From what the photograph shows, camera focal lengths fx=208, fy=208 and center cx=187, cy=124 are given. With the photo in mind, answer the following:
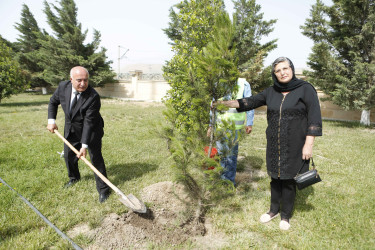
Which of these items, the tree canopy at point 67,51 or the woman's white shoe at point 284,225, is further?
the tree canopy at point 67,51

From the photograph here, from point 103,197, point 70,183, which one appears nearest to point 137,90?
point 70,183

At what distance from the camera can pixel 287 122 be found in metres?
2.58

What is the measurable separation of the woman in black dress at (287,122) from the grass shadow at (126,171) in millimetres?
2757

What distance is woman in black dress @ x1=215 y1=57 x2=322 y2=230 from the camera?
98.2 inches

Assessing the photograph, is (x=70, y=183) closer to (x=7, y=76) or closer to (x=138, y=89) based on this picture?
(x=7, y=76)

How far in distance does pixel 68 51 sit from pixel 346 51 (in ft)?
78.5

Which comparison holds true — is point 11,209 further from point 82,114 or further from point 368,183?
point 368,183

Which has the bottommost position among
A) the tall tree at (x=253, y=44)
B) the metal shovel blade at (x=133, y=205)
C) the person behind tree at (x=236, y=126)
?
the metal shovel blade at (x=133, y=205)

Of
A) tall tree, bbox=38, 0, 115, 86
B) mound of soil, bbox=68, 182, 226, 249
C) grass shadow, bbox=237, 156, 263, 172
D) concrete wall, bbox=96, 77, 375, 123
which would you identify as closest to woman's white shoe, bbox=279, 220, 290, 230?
mound of soil, bbox=68, 182, 226, 249

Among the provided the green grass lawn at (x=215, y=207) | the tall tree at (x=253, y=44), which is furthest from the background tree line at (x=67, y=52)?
the green grass lawn at (x=215, y=207)

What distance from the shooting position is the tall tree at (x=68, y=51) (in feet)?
71.2

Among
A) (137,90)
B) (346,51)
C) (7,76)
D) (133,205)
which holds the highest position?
(346,51)

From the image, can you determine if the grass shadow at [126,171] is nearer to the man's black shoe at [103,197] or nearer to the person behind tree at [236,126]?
the man's black shoe at [103,197]

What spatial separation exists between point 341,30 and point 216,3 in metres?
12.1
